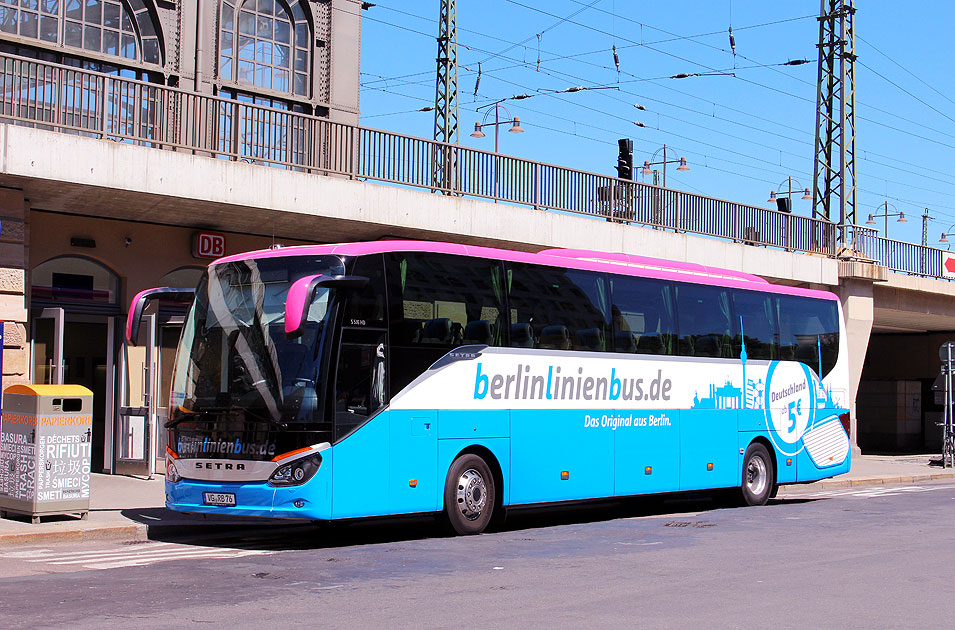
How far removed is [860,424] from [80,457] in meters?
41.3

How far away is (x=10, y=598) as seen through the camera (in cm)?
895

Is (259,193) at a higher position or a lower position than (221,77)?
lower

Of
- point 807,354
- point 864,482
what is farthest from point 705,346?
point 864,482

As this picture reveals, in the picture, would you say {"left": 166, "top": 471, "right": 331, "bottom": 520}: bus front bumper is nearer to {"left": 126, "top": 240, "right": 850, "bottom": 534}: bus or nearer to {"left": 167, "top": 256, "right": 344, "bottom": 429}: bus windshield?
{"left": 126, "top": 240, "right": 850, "bottom": 534}: bus

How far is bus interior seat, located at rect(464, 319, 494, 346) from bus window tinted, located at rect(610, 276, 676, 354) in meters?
2.55

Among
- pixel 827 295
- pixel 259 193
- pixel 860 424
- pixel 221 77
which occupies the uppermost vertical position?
pixel 221 77

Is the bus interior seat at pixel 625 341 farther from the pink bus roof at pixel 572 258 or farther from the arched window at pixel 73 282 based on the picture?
the arched window at pixel 73 282

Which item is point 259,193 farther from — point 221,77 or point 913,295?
point 913,295

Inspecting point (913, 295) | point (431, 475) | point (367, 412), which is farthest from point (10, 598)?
point (913, 295)

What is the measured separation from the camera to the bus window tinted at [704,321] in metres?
17.8

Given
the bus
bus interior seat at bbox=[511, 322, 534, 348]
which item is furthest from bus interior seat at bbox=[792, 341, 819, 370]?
bus interior seat at bbox=[511, 322, 534, 348]

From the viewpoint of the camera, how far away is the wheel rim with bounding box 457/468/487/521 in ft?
46.4

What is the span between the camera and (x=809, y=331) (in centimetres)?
2055

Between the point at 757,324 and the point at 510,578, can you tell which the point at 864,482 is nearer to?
the point at 757,324
